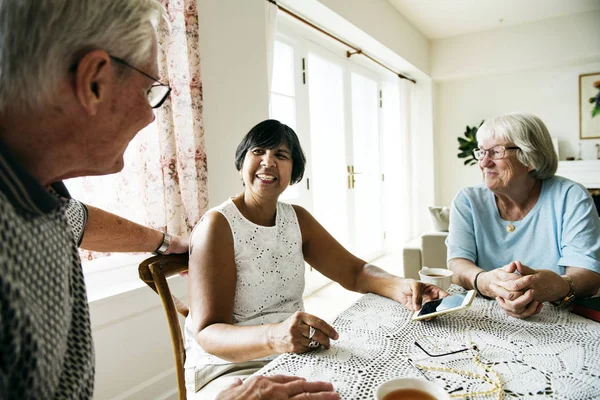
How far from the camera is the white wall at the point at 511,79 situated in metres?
5.60

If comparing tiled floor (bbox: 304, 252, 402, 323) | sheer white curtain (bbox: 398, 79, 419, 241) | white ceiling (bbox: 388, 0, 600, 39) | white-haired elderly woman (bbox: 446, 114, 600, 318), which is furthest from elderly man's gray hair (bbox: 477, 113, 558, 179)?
sheer white curtain (bbox: 398, 79, 419, 241)

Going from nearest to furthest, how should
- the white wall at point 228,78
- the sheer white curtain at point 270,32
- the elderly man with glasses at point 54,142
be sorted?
the elderly man with glasses at point 54,142 < the white wall at point 228,78 < the sheer white curtain at point 270,32

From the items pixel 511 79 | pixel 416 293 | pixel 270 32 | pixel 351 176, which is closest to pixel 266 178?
pixel 416 293

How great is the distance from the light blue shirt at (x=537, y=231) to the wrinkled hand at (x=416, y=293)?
36cm

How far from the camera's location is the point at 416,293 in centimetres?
114

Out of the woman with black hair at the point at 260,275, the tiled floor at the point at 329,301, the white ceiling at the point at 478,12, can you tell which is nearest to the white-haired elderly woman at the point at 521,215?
the woman with black hair at the point at 260,275

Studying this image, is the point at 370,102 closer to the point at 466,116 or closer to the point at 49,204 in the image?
the point at 466,116

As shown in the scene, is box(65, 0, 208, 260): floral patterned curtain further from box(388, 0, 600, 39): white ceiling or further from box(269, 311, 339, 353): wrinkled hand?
box(388, 0, 600, 39): white ceiling

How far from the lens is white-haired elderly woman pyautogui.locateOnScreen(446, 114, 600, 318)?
133 centimetres

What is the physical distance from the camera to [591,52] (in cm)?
544

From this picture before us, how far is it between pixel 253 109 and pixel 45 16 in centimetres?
210

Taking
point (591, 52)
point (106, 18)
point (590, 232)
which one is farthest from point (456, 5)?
point (106, 18)

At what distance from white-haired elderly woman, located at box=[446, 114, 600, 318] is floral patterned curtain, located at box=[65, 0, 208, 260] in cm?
133

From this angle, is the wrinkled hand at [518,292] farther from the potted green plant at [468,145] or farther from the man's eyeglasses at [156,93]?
the potted green plant at [468,145]
